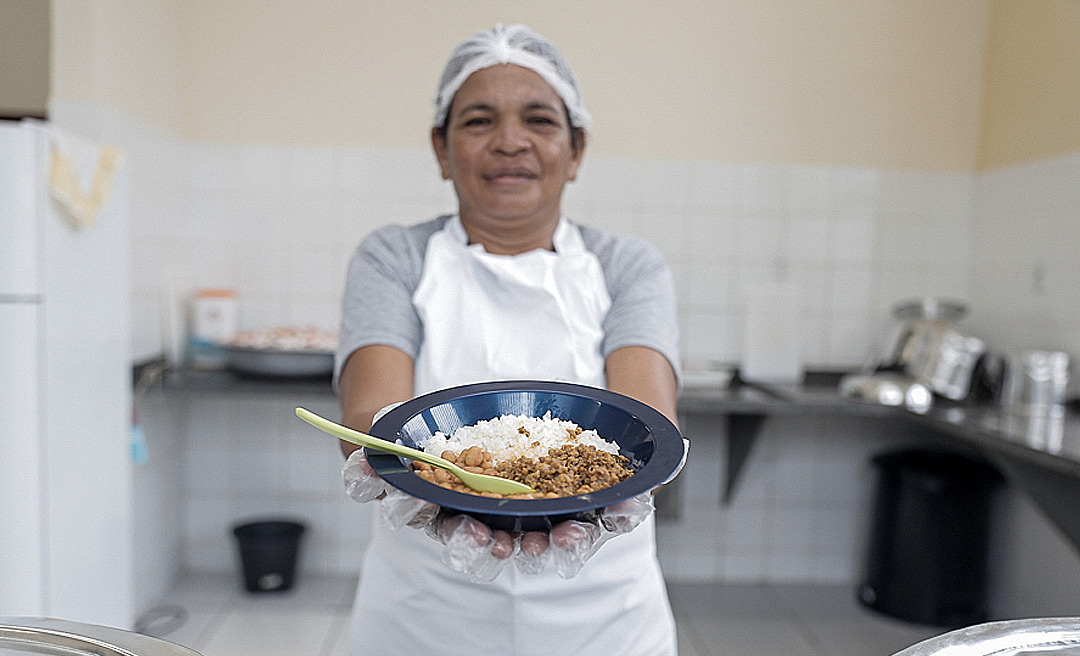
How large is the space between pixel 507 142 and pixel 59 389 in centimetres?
146

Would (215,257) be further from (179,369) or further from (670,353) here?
(670,353)

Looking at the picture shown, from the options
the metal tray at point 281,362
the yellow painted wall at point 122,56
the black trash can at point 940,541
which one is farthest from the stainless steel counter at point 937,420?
the yellow painted wall at point 122,56

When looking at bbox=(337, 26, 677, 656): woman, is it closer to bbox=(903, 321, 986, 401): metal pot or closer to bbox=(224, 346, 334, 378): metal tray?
bbox=(224, 346, 334, 378): metal tray

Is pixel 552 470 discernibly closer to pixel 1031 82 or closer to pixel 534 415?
pixel 534 415

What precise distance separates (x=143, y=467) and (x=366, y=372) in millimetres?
1941

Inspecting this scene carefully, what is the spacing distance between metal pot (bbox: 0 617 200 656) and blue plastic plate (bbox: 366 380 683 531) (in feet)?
0.86

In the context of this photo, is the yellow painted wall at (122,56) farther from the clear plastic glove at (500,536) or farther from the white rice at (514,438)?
the clear plastic glove at (500,536)

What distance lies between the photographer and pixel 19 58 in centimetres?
259

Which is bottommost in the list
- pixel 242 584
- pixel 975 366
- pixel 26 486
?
pixel 242 584

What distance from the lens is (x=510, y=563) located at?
4.13 ft

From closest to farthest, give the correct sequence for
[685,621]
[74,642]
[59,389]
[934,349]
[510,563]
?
1. [74,642]
2. [510,563]
3. [59,389]
4. [934,349]
5. [685,621]

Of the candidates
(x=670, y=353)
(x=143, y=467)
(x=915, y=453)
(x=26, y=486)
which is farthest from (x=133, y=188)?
(x=915, y=453)

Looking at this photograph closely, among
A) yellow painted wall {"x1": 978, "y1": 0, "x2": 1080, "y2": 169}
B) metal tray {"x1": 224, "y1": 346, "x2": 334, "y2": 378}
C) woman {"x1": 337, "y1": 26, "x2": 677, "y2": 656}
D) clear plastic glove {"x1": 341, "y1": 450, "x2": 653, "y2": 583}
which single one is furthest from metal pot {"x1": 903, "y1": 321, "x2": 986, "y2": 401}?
clear plastic glove {"x1": 341, "y1": 450, "x2": 653, "y2": 583}

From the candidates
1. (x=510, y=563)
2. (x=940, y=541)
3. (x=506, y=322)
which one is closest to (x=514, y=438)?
(x=510, y=563)
